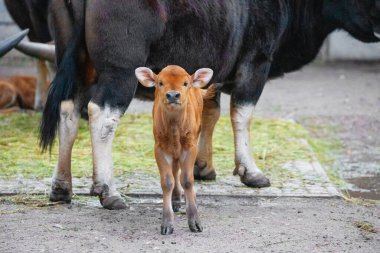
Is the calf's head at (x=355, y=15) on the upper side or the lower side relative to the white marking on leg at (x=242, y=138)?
upper

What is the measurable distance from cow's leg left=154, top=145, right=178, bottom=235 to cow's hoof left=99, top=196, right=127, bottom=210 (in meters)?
0.77

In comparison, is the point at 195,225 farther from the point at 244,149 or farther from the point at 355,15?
the point at 355,15

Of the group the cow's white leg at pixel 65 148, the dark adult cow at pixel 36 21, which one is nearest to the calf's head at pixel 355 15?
the cow's white leg at pixel 65 148

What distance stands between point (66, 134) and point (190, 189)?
132 centimetres

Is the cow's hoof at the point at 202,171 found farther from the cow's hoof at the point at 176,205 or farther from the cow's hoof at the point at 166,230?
the cow's hoof at the point at 166,230

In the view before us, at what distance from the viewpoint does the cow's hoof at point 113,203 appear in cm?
772

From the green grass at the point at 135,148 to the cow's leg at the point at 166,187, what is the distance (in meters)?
2.16

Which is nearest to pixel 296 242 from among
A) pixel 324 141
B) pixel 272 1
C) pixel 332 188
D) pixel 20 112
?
pixel 332 188

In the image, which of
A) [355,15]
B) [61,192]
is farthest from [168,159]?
[355,15]

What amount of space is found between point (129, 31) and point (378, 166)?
3991 millimetres

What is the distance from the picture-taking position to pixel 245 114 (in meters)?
8.85

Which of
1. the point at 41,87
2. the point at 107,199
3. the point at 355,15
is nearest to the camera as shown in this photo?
the point at 107,199

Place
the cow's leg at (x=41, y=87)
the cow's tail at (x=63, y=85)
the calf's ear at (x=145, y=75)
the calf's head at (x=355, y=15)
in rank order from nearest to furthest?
the calf's ear at (x=145, y=75) → the cow's tail at (x=63, y=85) → the calf's head at (x=355, y=15) → the cow's leg at (x=41, y=87)

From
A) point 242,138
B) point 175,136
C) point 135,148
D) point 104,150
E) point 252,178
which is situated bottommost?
point 135,148
